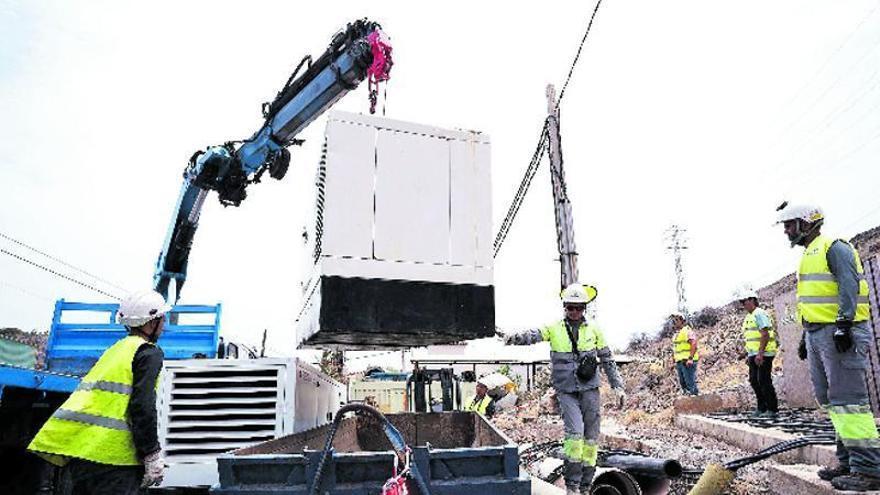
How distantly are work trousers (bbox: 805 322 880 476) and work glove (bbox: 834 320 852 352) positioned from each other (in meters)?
0.05

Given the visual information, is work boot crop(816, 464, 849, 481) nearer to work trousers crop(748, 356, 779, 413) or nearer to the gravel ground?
the gravel ground

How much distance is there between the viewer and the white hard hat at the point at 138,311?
4.12 m

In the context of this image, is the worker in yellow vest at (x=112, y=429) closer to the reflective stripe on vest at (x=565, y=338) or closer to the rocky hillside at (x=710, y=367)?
the reflective stripe on vest at (x=565, y=338)

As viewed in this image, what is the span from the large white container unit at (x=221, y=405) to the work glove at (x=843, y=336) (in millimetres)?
4275

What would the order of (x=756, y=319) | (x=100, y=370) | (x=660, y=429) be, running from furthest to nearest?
(x=660, y=429)
(x=756, y=319)
(x=100, y=370)

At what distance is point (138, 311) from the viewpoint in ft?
13.6

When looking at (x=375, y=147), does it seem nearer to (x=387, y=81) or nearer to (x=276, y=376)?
(x=276, y=376)

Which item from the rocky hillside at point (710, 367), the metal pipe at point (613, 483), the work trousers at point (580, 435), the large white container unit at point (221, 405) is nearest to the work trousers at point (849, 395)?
the metal pipe at point (613, 483)

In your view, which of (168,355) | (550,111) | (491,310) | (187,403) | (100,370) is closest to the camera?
(100,370)

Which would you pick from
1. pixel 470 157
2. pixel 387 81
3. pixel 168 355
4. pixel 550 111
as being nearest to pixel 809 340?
pixel 470 157

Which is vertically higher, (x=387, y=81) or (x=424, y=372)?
(x=387, y=81)

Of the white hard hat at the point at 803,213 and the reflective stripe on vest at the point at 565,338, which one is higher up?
the white hard hat at the point at 803,213

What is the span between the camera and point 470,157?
5000 mm

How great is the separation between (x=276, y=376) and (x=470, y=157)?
8.16 feet
